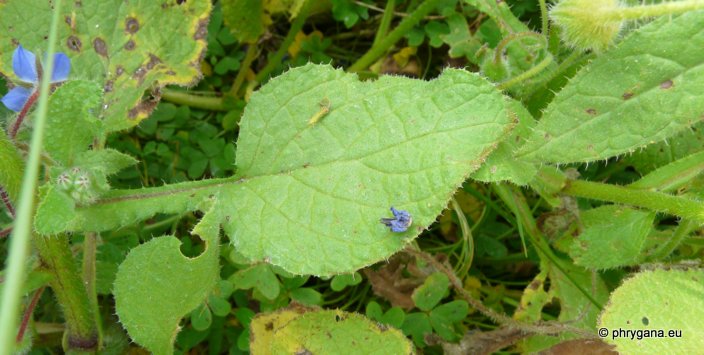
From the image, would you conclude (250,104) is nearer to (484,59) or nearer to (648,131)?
(484,59)

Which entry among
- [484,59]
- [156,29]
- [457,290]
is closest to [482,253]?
[457,290]

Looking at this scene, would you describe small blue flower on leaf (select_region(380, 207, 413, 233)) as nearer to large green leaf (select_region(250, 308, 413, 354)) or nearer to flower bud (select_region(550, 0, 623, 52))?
large green leaf (select_region(250, 308, 413, 354))

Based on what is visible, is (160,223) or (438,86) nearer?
(438,86)

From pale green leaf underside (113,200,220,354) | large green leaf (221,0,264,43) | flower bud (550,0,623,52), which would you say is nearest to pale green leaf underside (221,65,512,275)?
pale green leaf underside (113,200,220,354)

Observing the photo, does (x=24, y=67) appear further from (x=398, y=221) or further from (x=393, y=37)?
(x=393, y=37)

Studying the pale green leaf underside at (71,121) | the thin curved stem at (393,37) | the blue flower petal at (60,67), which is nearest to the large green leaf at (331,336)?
the pale green leaf underside at (71,121)

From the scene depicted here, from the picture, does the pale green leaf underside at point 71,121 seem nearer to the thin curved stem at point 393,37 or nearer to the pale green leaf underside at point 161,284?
the pale green leaf underside at point 161,284

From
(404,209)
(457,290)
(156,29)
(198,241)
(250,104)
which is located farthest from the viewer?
(198,241)

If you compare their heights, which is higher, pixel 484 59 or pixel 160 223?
pixel 484 59
